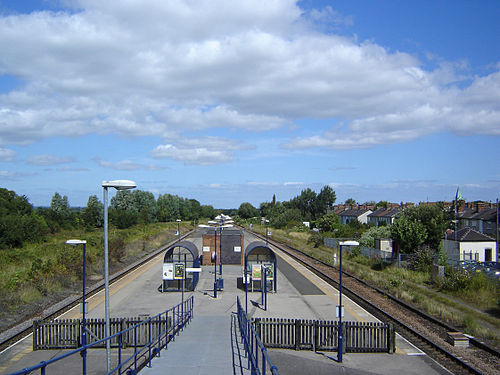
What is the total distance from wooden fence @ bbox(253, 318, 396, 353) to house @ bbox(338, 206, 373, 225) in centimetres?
8262

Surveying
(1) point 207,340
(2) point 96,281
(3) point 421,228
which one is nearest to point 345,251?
(3) point 421,228

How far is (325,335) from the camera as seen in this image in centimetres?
1603

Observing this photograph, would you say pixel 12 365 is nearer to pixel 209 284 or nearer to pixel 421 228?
pixel 209 284

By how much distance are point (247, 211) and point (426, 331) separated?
173187 mm

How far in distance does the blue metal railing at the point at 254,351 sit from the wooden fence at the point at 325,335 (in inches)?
48.5

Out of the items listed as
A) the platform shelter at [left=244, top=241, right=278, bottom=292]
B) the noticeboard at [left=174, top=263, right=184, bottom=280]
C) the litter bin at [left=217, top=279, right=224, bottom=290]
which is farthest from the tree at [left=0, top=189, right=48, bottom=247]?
the platform shelter at [left=244, top=241, right=278, bottom=292]

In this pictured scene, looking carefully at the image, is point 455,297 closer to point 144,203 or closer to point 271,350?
point 271,350

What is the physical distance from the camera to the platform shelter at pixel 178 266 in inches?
1029

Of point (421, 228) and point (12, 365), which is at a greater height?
point (421, 228)

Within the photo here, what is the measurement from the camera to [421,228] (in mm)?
38844

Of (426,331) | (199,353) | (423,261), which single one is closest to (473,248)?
(423,261)

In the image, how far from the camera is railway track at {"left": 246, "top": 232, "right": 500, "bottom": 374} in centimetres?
1468

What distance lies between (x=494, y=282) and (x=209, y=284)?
17.2m

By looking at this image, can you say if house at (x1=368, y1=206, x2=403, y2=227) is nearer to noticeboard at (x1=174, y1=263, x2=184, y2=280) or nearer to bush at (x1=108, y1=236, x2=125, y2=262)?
bush at (x1=108, y1=236, x2=125, y2=262)
